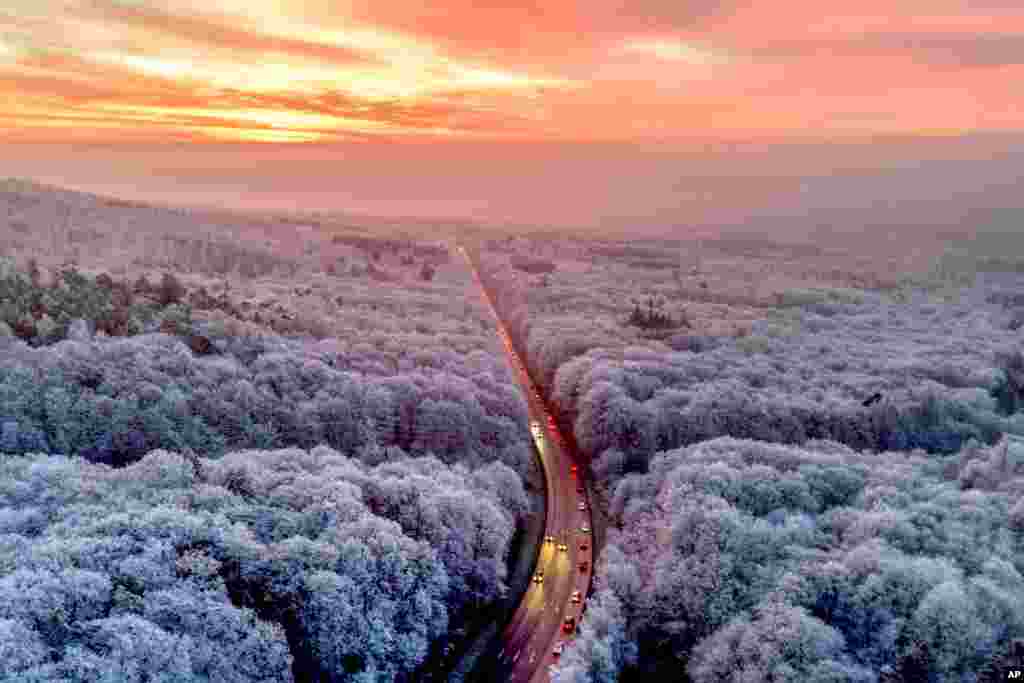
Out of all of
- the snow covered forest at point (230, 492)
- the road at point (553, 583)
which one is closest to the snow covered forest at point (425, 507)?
the snow covered forest at point (230, 492)

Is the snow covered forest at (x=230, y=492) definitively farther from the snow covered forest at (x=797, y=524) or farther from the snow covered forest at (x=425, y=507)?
the snow covered forest at (x=797, y=524)

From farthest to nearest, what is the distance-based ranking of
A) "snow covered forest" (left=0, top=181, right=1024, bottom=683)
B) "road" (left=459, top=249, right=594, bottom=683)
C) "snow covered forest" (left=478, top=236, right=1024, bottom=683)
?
"road" (left=459, top=249, right=594, bottom=683) → "snow covered forest" (left=478, top=236, right=1024, bottom=683) → "snow covered forest" (left=0, top=181, right=1024, bottom=683)

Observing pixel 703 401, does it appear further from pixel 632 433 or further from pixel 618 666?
pixel 618 666

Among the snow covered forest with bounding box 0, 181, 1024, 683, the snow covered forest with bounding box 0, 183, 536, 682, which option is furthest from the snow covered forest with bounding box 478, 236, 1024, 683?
the snow covered forest with bounding box 0, 183, 536, 682

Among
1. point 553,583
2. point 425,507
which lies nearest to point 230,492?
point 425,507

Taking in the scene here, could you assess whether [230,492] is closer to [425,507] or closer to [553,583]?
[425,507]

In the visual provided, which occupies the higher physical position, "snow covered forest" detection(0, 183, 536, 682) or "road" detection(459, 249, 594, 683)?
"snow covered forest" detection(0, 183, 536, 682)

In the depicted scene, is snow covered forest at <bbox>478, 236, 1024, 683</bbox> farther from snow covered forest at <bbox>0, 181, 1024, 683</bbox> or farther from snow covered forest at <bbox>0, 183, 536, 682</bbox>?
snow covered forest at <bbox>0, 183, 536, 682</bbox>
